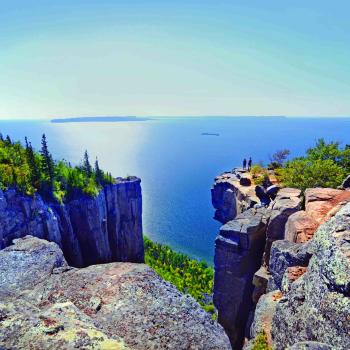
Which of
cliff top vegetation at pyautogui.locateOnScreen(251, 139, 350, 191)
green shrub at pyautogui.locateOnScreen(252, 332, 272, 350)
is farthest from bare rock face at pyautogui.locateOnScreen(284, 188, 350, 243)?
cliff top vegetation at pyautogui.locateOnScreen(251, 139, 350, 191)

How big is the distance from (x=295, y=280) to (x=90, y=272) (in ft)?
44.6

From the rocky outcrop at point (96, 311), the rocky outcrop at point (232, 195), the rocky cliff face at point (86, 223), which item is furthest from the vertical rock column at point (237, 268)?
the rocky cliff face at point (86, 223)

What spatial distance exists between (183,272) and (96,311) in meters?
60.2

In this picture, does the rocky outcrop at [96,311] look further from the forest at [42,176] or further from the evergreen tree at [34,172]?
the evergreen tree at [34,172]

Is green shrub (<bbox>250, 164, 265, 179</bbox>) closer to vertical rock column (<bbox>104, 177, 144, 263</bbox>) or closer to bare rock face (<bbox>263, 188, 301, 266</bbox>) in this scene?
vertical rock column (<bbox>104, 177, 144, 263</bbox>)

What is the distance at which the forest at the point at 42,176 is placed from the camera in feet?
143

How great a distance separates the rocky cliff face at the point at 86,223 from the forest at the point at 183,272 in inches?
285

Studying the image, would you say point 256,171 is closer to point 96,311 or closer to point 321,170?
point 321,170

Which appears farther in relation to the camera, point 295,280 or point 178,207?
point 178,207

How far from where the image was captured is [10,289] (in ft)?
63.5

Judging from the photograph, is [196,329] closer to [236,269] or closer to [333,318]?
[333,318]

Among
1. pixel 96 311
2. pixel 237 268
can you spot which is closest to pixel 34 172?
pixel 237 268

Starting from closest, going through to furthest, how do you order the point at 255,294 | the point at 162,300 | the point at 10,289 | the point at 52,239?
the point at 162,300
the point at 10,289
the point at 255,294
the point at 52,239

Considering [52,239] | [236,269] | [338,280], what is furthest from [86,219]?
[338,280]
